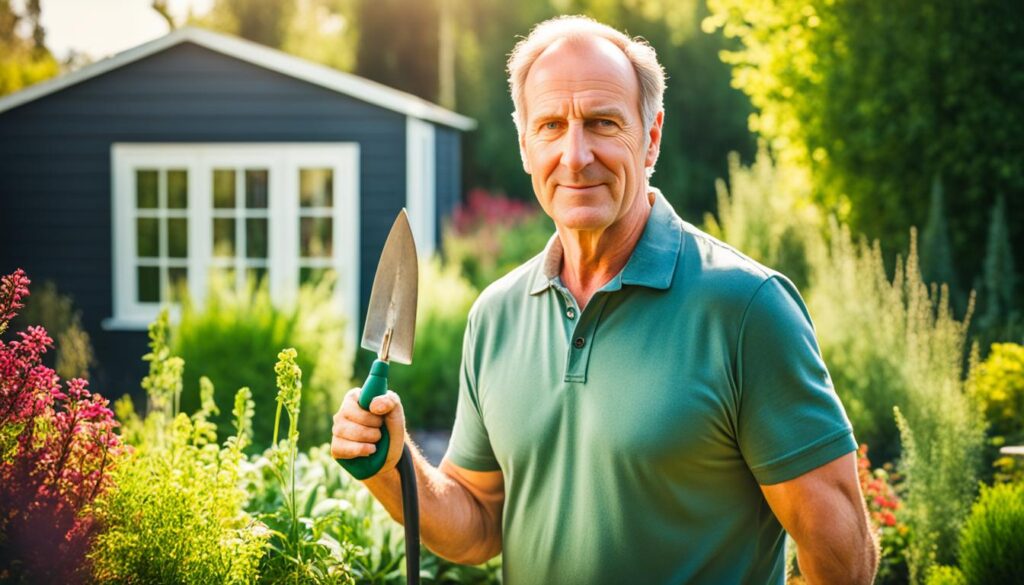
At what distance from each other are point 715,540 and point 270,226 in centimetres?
891

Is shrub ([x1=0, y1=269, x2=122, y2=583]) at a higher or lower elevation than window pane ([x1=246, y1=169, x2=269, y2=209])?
lower

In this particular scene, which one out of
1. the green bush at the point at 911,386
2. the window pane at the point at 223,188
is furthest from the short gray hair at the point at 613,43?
the window pane at the point at 223,188

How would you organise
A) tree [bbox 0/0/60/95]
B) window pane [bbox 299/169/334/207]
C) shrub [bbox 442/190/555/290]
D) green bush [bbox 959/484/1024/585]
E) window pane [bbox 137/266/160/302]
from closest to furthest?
green bush [bbox 959/484/1024/585] < window pane [bbox 299/169/334/207] < window pane [bbox 137/266/160/302] < shrub [bbox 442/190/555/290] < tree [bbox 0/0/60/95]

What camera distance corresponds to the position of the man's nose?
2.07m

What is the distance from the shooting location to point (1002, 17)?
6.82m

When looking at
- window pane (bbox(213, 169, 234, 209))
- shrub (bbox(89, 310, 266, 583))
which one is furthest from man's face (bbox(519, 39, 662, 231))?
window pane (bbox(213, 169, 234, 209))

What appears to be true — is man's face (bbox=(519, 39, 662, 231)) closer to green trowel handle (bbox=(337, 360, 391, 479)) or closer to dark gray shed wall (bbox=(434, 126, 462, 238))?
green trowel handle (bbox=(337, 360, 391, 479))

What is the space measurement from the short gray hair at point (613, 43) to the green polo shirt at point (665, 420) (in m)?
0.22

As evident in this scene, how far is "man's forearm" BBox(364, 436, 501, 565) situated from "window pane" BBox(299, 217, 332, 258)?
325 inches

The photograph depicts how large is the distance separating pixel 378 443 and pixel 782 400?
29.7 inches

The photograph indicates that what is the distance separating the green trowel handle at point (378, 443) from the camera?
1.91 m

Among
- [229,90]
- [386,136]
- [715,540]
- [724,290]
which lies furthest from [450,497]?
[229,90]

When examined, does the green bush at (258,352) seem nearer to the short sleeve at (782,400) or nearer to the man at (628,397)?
the man at (628,397)

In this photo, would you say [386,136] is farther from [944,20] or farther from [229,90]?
[944,20]
